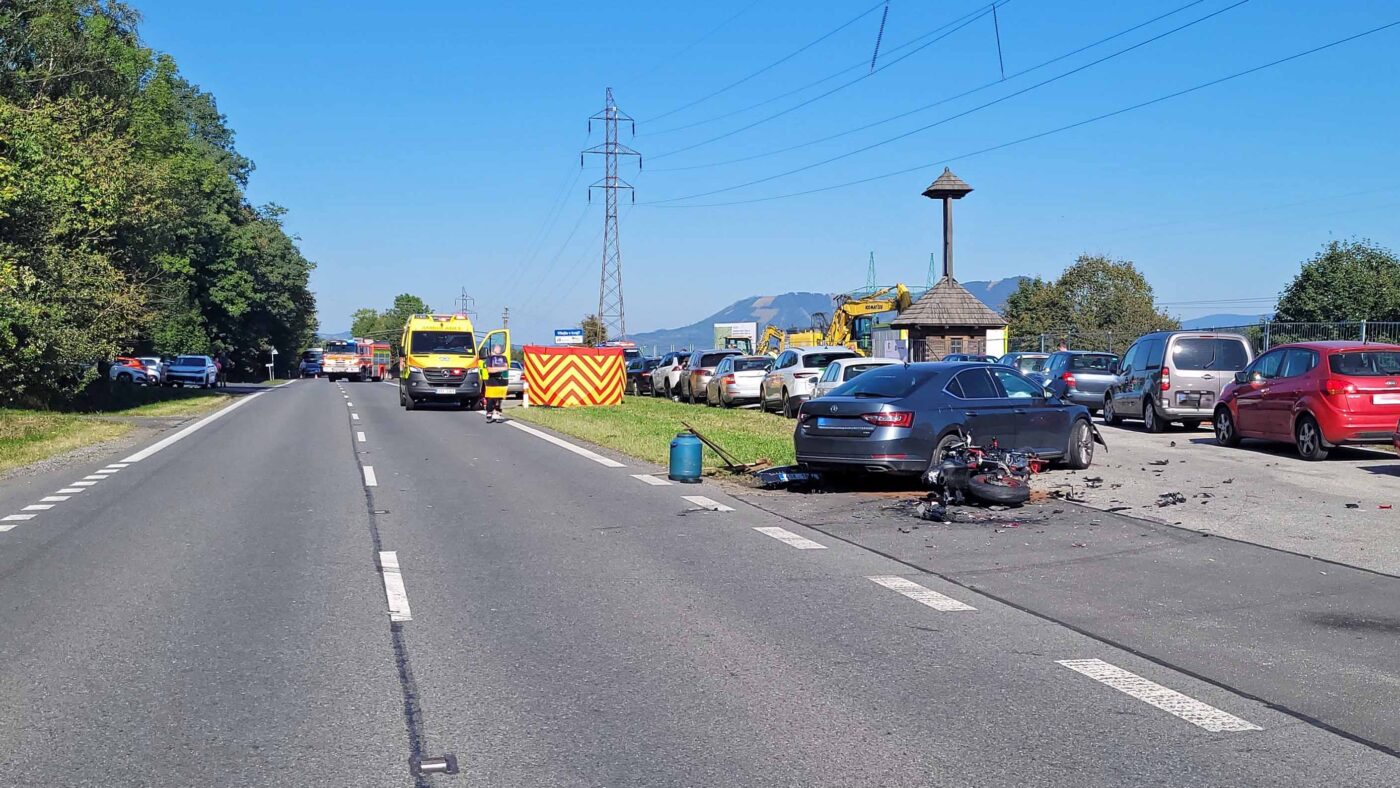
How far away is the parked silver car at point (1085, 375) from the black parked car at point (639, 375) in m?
20.9

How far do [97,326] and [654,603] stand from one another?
85.1 feet

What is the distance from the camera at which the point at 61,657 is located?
21.6 ft

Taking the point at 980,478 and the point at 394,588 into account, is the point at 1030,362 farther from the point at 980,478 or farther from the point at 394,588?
the point at 394,588

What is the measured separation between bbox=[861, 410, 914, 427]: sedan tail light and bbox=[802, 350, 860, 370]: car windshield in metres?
14.7

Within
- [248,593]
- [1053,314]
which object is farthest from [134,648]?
[1053,314]

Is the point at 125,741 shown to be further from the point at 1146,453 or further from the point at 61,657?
the point at 1146,453

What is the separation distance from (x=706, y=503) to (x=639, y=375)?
116ft

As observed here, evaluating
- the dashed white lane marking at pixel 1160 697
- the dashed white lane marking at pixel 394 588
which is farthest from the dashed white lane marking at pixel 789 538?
the dashed white lane marking at pixel 1160 697

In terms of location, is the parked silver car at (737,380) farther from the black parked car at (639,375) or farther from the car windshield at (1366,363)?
the car windshield at (1366,363)

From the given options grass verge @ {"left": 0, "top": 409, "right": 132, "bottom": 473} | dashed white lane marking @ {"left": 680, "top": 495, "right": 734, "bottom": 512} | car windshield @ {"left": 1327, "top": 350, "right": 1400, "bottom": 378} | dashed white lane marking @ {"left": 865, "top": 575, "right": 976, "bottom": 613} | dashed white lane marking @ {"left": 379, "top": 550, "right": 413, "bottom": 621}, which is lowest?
dashed white lane marking @ {"left": 865, "top": 575, "right": 976, "bottom": 613}

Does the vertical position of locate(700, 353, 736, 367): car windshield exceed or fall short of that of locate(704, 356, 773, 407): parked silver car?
it exceeds it

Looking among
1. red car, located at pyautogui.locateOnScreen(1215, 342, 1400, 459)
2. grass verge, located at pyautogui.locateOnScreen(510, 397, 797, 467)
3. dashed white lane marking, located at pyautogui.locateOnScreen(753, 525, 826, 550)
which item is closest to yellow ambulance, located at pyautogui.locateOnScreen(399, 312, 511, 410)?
grass verge, located at pyautogui.locateOnScreen(510, 397, 797, 467)

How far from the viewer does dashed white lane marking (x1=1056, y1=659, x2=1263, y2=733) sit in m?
5.48

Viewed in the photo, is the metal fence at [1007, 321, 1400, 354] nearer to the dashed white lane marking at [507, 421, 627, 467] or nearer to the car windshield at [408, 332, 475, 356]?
the dashed white lane marking at [507, 421, 627, 467]
